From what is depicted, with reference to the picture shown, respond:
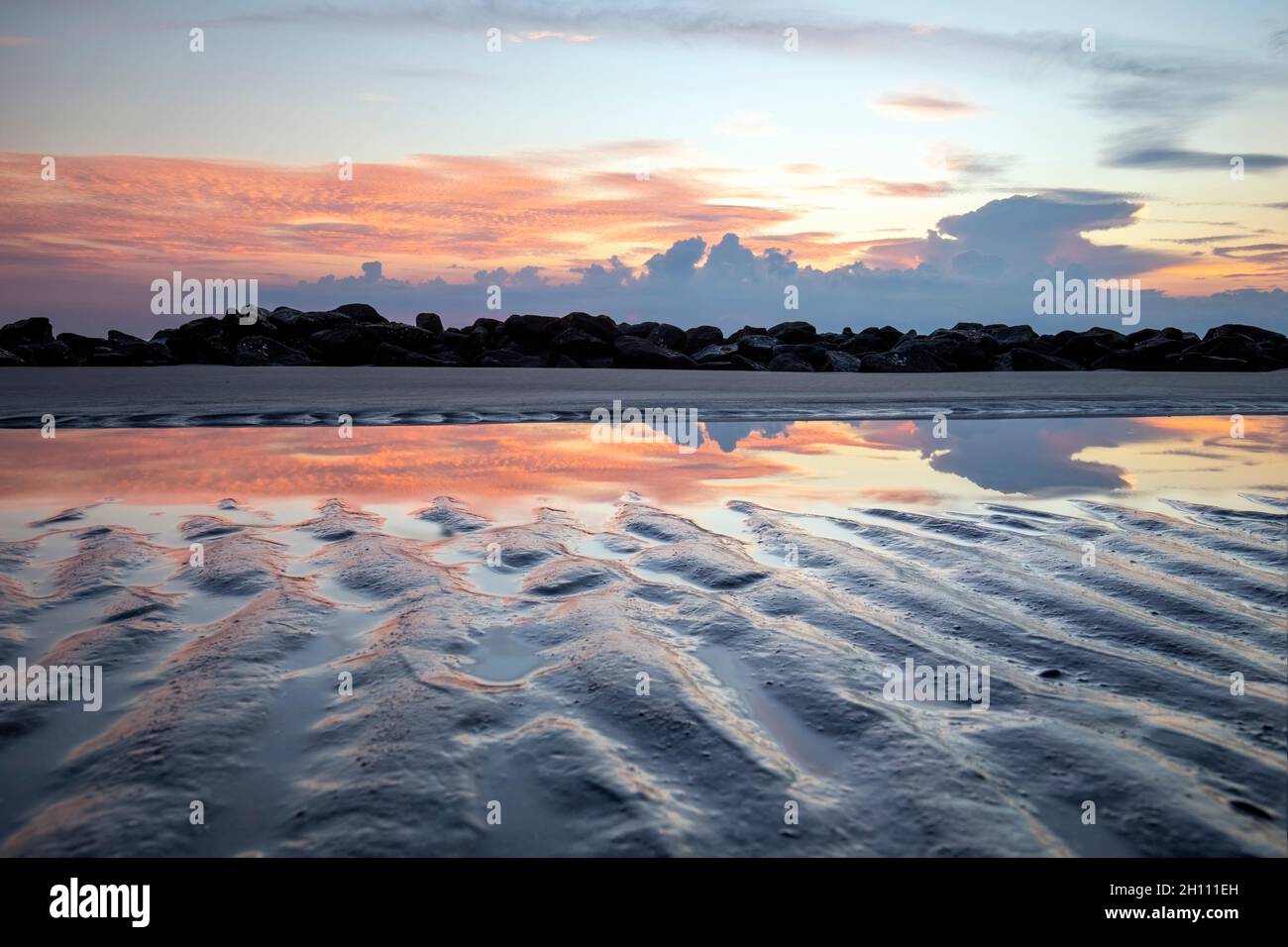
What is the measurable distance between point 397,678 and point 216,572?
1642 millimetres

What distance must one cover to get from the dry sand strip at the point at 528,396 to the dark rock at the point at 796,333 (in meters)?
8.98

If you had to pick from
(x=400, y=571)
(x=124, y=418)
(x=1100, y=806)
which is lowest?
(x=1100, y=806)

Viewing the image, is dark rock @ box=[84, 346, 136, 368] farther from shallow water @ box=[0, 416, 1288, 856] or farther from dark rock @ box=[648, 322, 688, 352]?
shallow water @ box=[0, 416, 1288, 856]

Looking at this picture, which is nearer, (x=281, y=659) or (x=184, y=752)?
(x=184, y=752)

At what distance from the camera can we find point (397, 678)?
2.80m

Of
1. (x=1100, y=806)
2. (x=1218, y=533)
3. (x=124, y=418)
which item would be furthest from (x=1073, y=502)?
(x=124, y=418)

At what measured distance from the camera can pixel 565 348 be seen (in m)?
23.0

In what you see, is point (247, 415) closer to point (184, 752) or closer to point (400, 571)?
point (400, 571)

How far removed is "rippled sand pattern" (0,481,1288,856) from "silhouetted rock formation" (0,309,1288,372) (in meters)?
17.8

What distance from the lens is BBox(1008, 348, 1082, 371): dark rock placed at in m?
23.8

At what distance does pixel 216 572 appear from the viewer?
3996 mm

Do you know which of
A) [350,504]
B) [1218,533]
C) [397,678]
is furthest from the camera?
[350,504]

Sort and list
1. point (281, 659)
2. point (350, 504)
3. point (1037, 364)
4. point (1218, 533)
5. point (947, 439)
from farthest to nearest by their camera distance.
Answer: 1. point (1037, 364)
2. point (947, 439)
3. point (350, 504)
4. point (1218, 533)
5. point (281, 659)

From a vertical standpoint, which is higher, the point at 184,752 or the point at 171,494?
the point at 171,494
